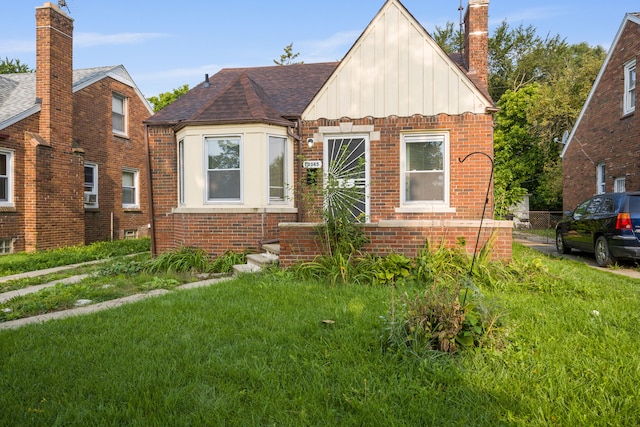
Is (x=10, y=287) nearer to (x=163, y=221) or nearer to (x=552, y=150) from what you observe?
(x=163, y=221)

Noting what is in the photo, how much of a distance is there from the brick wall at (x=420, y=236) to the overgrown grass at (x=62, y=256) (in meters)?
6.79

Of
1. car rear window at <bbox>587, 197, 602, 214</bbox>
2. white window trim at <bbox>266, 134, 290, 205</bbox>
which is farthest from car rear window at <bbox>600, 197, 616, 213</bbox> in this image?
white window trim at <bbox>266, 134, 290, 205</bbox>

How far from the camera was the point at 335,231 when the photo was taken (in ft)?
20.7

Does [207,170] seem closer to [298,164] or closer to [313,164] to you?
[298,164]

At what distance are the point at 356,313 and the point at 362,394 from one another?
162 centimetres

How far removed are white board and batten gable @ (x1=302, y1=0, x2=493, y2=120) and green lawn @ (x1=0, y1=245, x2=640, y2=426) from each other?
540cm

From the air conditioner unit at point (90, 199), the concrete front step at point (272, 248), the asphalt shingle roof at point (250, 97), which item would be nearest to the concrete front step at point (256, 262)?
the concrete front step at point (272, 248)

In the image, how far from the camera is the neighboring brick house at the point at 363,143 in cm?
855

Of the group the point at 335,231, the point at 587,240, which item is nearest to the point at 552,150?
the point at 587,240

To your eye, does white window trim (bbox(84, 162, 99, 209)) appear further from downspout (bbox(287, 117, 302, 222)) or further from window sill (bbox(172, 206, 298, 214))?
downspout (bbox(287, 117, 302, 222))

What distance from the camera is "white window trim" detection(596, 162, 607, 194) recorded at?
15.5m

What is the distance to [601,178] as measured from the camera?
1572cm

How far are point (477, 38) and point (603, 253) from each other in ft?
19.2

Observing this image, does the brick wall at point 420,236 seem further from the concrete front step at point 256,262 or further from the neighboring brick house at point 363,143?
the neighboring brick house at point 363,143
